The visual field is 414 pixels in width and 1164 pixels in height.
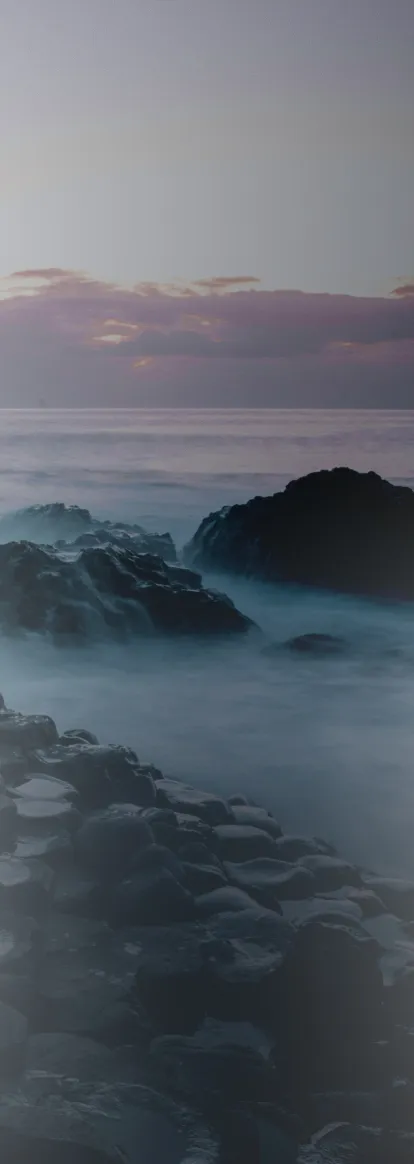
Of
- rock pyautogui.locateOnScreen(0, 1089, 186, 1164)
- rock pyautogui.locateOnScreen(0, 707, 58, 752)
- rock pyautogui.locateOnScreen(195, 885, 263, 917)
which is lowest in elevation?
rock pyautogui.locateOnScreen(0, 1089, 186, 1164)

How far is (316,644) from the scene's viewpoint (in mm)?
3342

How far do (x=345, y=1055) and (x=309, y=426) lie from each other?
1.95 meters

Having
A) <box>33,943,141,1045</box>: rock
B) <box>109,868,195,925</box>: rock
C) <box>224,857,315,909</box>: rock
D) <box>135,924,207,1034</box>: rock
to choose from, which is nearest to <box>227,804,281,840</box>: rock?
<box>224,857,315,909</box>: rock

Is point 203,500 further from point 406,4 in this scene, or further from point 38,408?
point 406,4

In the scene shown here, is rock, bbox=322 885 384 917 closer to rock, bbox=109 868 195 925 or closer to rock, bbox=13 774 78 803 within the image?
rock, bbox=109 868 195 925

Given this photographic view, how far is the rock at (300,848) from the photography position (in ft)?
9.84

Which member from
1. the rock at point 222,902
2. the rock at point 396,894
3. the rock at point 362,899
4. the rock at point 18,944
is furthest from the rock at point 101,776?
the rock at point 396,894

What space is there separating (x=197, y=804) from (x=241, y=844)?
0.58ft

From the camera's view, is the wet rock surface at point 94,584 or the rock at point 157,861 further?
the wet rock surface at point 94,584

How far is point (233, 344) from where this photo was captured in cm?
351

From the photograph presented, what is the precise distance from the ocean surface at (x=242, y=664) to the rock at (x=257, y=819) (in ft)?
0.16

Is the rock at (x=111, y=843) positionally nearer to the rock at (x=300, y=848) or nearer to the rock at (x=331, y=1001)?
the rock at (x=300, y=848)

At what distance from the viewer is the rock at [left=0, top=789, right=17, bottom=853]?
Answer: 2.79m

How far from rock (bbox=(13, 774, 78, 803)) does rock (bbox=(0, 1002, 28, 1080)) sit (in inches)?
25.0
